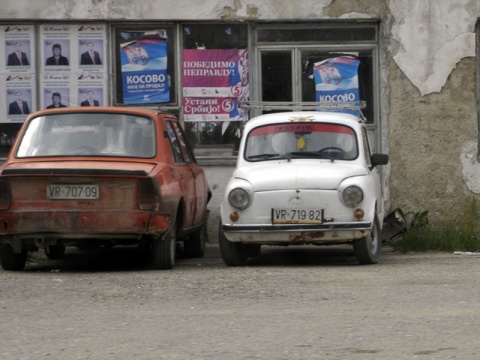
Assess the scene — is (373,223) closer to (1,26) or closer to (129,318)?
(129,318)

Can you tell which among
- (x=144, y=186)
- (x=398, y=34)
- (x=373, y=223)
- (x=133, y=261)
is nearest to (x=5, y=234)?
(x=144, y=186)

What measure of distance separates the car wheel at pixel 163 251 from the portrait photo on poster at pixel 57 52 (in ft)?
17.9

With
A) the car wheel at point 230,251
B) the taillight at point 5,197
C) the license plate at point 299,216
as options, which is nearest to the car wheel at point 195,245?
the car wheel at point 230,251

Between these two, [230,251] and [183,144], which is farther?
[183,144]

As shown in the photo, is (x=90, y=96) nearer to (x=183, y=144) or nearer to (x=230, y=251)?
(x=183, y=144)

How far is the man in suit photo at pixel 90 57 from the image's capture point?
56.9 ft

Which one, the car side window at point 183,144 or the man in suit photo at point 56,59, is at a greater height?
the man in suit photo at point 56,59

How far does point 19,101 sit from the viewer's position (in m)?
17.3

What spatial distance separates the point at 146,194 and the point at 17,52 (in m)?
5.98

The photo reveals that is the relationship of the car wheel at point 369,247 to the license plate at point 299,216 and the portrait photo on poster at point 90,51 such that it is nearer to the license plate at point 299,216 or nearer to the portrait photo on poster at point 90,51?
the license plate at point 299,216

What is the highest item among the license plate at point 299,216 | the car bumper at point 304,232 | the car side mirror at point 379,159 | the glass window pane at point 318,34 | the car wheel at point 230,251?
the glass window pane at point 318,34

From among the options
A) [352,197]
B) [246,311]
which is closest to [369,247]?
[352,197]

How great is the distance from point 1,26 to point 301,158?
5626 mm

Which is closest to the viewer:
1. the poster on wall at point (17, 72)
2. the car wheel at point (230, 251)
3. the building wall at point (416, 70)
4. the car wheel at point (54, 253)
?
the car wheel at point (230, 251)
